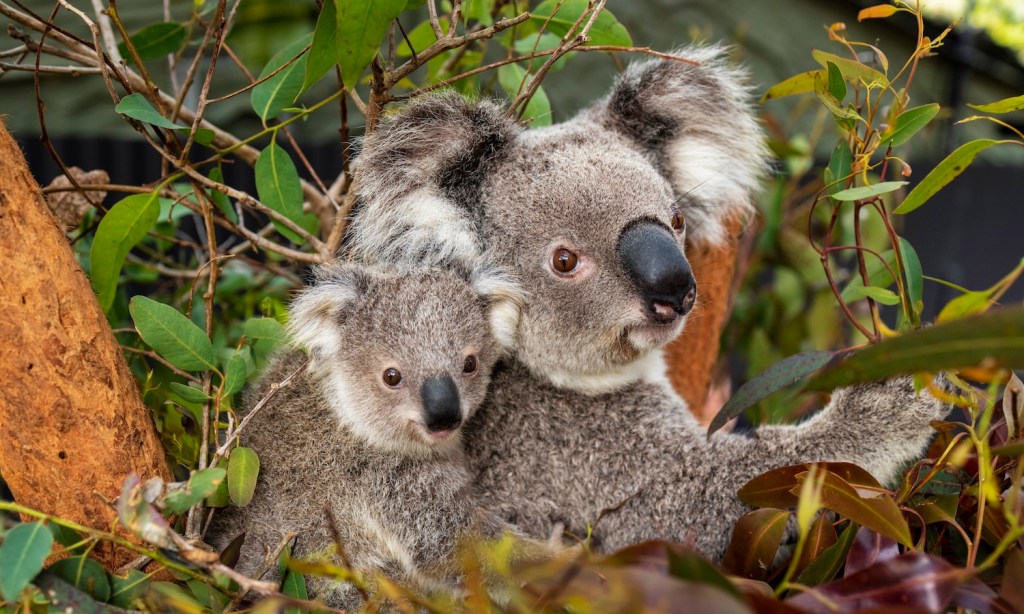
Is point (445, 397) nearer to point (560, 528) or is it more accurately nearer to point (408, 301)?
point (408, 301)

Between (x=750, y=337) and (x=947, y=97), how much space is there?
467 centimetres

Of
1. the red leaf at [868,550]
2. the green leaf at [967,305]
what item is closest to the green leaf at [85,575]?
the red leaf at [868,550]

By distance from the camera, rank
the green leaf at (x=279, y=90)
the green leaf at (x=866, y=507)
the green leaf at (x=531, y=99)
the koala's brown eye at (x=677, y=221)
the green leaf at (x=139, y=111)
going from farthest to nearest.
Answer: the green leaf at (x=531, y=99)
the koala's brown eye at (x=677, y=221)
the green leaf at (x=279, y=90)
the green leaf at (x=139, y=111)
the green leaf at (x=866, y=507)

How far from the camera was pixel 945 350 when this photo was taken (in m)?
0.93

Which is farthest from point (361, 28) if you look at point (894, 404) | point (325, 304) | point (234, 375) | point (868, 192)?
point (894, 404)

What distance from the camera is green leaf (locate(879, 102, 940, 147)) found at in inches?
60.6

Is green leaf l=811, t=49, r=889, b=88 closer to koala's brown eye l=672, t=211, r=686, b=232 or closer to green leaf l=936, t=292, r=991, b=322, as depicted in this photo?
koala's brown eye l=672, t=211, r=686, b=232

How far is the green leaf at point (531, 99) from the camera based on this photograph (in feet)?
7.21

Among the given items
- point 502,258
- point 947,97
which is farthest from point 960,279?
point 502,258

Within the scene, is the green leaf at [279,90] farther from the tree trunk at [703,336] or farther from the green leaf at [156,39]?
the tree trunk at [703,336]

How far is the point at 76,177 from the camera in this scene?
2080 mm

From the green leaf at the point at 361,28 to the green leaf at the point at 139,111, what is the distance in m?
0.37

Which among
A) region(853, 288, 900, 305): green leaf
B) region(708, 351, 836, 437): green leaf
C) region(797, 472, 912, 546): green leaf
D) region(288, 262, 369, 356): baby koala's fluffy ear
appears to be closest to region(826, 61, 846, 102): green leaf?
region(853, 288, 900, 305): green leaf

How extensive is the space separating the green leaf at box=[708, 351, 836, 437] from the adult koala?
33cm
